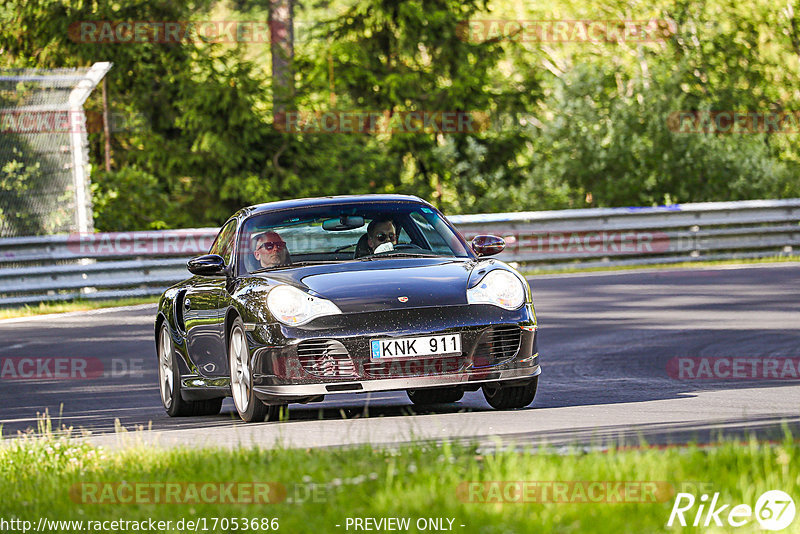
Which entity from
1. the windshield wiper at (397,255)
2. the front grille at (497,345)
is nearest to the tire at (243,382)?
the windshield wiper at (397,255)

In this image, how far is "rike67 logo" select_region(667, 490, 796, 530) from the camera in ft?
16.2

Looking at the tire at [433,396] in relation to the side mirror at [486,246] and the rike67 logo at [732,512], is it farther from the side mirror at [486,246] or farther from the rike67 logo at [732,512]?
the rike67 logo at [732,512]

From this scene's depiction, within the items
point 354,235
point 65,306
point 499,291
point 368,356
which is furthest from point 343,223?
point 65,306

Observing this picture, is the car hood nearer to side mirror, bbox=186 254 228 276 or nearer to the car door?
side mirror, bbox=186 254 228 276

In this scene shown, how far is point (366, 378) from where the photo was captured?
880 cm

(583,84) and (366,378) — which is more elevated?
(583,84)

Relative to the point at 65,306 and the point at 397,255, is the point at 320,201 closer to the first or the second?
the point at 397,255

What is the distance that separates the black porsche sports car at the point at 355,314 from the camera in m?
8.82

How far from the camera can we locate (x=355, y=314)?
8836mm

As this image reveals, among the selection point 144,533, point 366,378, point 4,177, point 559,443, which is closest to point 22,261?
point 4,177

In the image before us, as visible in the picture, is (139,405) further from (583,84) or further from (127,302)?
(583,84)

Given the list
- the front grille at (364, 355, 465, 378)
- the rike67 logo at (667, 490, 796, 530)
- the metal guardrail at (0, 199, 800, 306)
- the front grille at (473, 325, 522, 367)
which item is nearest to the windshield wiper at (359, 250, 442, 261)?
the front grille at (473, 325, 522, 367)

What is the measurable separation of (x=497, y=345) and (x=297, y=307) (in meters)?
1.19

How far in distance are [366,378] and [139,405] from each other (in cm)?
302
